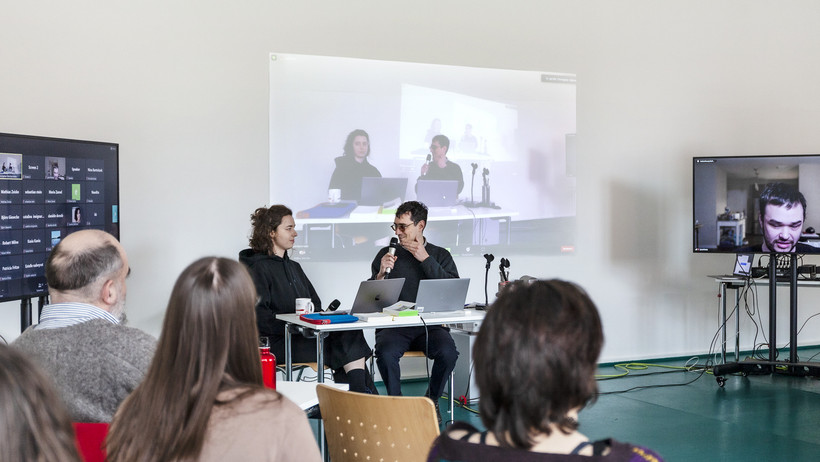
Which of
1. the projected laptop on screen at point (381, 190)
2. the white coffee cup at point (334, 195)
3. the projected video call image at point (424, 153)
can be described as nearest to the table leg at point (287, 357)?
the projected video call image at point (424, 153)

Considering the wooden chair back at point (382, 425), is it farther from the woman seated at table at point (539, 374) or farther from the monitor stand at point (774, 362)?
the monitor stand at point (774, 362)

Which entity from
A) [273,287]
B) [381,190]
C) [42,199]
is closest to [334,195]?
[381,190]

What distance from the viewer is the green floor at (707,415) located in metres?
4.49

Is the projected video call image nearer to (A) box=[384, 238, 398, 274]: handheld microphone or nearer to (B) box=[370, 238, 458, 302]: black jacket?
(B) box=[370, 238, 458, 302]: black jacket

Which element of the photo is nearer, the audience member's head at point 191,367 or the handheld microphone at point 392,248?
the audience member's head at point 191,367

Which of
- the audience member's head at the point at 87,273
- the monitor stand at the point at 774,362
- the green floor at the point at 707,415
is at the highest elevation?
the audience member's head at the point at 87,273

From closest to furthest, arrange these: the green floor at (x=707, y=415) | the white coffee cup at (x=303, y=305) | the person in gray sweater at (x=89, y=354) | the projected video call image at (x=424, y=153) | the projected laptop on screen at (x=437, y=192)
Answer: the person in gray sweater at (x=89, y=354) < the green floor at (x=707, y=415) < the white coffee cup at (x=303, y=305) < the projected video call image at (x=424, y=153) < the projected laptop on screen at (x=437, y=192)

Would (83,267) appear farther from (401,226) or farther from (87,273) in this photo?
(401,226)

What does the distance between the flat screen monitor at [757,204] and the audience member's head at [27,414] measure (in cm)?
614

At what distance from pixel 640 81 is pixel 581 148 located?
883 mm

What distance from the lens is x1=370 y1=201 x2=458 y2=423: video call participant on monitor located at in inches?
196

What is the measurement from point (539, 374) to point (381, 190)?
4.94 metres

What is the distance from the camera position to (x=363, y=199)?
6164 mm

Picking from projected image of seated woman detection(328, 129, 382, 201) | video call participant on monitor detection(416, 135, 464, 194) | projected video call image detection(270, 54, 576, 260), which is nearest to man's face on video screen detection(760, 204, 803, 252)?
projected video call image detection(270, 54, 576, 260)
